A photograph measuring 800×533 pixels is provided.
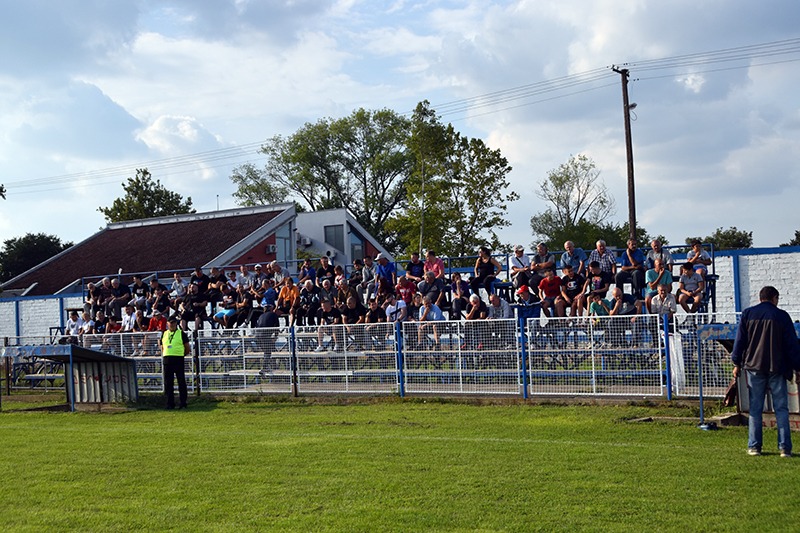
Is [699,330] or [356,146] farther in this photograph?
[356,146]

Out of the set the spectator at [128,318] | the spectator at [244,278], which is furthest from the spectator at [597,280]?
the spectator at [128,318]

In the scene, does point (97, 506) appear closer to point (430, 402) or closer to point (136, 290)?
point (430, 402)

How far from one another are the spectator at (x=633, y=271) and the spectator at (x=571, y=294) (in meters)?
0.83

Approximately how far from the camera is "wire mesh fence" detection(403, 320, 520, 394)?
53.1ft

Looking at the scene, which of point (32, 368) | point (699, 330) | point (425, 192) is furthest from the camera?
point (425, 192)

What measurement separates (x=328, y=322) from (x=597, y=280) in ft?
21.9

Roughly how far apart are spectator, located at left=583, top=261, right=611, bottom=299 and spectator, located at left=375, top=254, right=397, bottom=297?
497cm

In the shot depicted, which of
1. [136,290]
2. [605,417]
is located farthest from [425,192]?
[605,417]

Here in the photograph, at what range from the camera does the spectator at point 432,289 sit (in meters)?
19.8

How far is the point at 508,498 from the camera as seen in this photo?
8008 millimetres

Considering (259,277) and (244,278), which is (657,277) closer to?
(259,277)

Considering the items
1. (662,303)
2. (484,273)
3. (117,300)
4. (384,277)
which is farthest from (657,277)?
(117,300)

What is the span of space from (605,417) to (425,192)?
30350mm

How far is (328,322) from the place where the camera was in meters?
21.1
